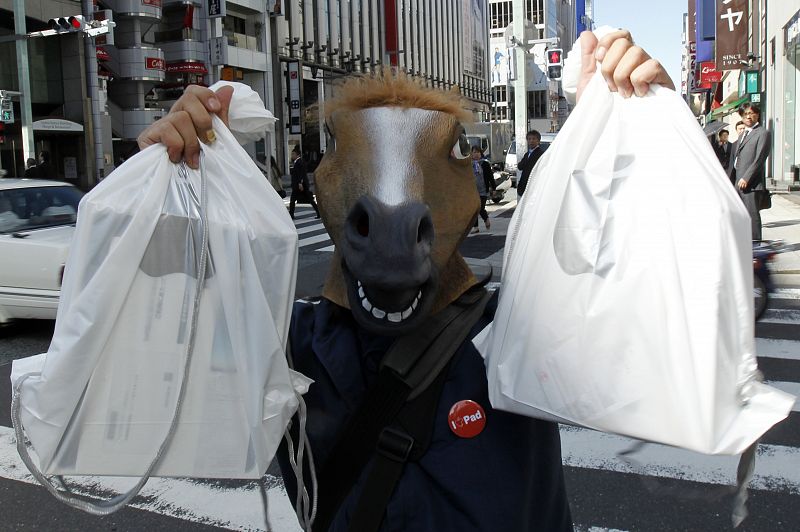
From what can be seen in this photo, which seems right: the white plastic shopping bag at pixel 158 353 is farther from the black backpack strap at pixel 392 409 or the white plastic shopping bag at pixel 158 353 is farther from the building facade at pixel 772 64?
the building facade at pixel 772 64

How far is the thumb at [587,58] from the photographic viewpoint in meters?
1.61

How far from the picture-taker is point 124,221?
1519 mm

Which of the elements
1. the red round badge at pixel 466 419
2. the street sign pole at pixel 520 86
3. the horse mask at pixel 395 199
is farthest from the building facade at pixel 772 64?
the red round badge at pixel 466 419

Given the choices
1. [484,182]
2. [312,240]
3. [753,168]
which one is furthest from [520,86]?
[753,168]

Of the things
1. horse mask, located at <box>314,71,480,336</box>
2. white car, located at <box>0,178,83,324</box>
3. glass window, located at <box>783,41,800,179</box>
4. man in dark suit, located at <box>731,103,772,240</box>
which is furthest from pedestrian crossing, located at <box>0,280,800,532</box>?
glass window, located at <box>783,41,800,179</box>

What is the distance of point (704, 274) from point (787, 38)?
20.7m

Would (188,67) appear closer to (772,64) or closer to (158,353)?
(772,64)

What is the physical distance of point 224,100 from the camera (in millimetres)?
1725

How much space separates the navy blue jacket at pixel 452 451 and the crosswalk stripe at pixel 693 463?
7.51 feet

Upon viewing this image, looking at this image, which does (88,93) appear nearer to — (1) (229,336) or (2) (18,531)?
(2) (18,531)

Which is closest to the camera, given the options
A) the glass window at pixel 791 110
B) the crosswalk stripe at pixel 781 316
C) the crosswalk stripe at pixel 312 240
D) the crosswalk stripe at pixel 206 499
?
the crosswalk stripe at pixel 206 499

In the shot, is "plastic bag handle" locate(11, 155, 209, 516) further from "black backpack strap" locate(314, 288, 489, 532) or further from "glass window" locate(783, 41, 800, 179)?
"glass window" locate(783, 41, 800, 179)

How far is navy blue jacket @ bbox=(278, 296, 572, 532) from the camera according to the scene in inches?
59.2

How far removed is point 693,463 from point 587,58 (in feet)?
10.2
